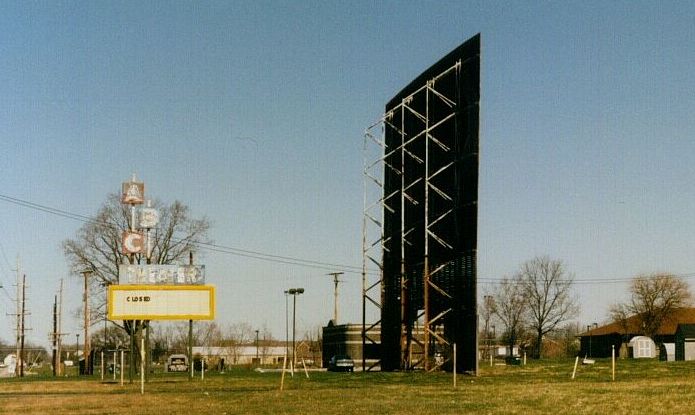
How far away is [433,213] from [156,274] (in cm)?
1568

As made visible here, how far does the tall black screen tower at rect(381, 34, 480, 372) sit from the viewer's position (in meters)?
47.4

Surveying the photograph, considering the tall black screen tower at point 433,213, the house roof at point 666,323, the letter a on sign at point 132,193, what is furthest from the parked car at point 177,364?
the house roof at point 666,323

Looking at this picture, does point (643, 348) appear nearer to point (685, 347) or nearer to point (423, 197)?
point (685, 347)

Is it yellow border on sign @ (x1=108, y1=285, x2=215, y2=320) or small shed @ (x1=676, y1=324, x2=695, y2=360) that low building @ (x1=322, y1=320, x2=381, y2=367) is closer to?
small shed @ (x1=676, y1=324, x2=695, y2=360)

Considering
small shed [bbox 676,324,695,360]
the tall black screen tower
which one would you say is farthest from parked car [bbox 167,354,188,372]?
small shed [bbox 676,324,695,360]

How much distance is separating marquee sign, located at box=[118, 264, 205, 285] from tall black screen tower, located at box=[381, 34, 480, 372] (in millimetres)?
13081

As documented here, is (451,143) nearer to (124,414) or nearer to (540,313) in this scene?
(124,414)

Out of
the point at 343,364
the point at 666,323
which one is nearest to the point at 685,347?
the point at 343,364

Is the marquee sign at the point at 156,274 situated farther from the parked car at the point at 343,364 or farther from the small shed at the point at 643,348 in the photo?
the small shed at the point at 643,348

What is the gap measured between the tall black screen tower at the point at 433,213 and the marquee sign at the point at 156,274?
13081mm

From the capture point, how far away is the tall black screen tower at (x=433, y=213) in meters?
47.4

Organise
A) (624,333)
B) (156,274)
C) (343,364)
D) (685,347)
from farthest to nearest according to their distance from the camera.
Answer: (624,333) → (685,347) → (343,364) → (156,274)

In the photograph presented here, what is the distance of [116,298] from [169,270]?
10.1 feet

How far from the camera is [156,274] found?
4847cm
